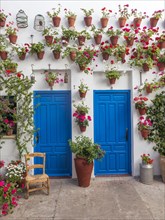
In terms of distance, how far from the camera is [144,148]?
19.1 ft

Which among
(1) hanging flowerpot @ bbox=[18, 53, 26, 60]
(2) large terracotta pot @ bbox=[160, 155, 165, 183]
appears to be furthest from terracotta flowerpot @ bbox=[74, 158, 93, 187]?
(1) hanging flowerpot @ bbox=[18, 53, 26, 60]

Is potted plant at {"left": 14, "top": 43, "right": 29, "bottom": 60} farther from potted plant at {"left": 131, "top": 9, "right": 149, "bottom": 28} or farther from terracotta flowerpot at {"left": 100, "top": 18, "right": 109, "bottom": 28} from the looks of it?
potted plant at {"left": 131, "top": 9, "right": 149, "bottom": 28}

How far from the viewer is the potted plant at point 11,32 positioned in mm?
5554

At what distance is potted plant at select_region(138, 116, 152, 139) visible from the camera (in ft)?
18.5

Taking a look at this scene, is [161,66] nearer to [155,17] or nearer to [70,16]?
[155,17]

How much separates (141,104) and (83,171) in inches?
90.2

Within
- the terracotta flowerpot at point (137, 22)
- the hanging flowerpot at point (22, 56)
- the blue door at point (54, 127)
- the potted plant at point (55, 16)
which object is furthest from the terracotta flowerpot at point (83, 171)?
the terracotta flowerpot at point (137, 22)

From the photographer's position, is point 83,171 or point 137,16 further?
point 137,16

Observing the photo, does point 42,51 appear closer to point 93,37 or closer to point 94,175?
point 93,37

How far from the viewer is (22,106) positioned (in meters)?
5.58

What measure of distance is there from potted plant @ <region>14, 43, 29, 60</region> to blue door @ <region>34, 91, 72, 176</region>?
1.01 metres

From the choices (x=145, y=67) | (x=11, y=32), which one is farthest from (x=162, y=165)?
(x=11, y=32)

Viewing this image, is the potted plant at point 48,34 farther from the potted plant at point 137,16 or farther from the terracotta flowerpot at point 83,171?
the terracotta flowerpot at point 83,171

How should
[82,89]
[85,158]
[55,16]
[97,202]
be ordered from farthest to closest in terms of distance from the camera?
[55,16]
[82,89]
[85,158]
[97,202]
